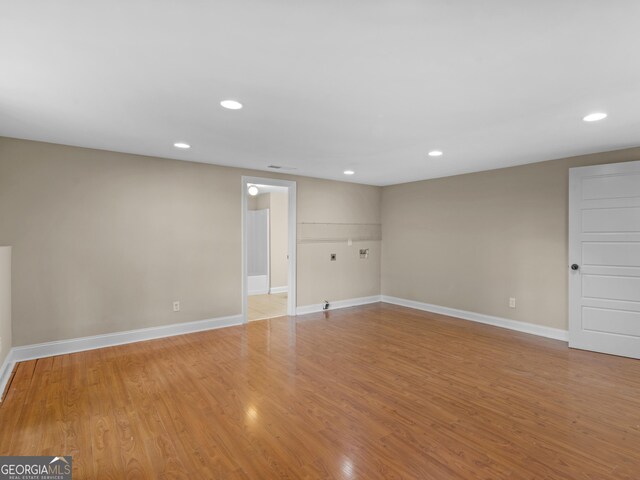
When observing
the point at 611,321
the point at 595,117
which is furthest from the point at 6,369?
the point at 611,321

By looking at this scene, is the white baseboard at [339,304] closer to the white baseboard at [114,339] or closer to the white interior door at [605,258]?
the white baseboard at [114,339]

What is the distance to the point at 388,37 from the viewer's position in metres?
1.71

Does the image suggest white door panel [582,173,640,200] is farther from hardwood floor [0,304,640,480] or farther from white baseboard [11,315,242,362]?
white baseboard [11,315,242,362]

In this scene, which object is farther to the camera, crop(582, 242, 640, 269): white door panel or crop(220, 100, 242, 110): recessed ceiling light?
crop(582, 242, 640, 269): white door panel

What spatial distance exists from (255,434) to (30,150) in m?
3.80

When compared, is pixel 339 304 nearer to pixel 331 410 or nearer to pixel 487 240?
pixel 487 240

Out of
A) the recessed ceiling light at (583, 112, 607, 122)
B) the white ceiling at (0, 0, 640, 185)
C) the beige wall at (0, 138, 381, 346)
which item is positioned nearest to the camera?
the white ceiling at (0, 0, 640, 185)

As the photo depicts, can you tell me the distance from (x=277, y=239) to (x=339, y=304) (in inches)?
103

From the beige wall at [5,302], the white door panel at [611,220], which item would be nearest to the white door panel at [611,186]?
the white door panel at [611,220]

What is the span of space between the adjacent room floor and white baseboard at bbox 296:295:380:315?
362 millimetres

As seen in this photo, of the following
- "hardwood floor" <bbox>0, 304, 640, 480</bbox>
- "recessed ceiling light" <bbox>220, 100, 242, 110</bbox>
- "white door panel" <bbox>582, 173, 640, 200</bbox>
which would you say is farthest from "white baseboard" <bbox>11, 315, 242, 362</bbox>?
"white door panel" <bbox>582, 173, 640, 200</bbox>

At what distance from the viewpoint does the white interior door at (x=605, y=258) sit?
3746mm

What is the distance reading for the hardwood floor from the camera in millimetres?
2029

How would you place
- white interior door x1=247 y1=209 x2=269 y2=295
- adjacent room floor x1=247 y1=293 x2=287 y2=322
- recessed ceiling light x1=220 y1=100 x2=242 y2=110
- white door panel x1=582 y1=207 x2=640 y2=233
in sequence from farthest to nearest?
white interior door x1=247 y1=209 x2=269 y2=295 → adjacent room floor x1=247 y1=293 x2=287 y2=322 → white door panel x1=582 y1=207 x2=640 y2=233 → recessed ceiling light x1=220 y1=100 x2=242 y2=110
